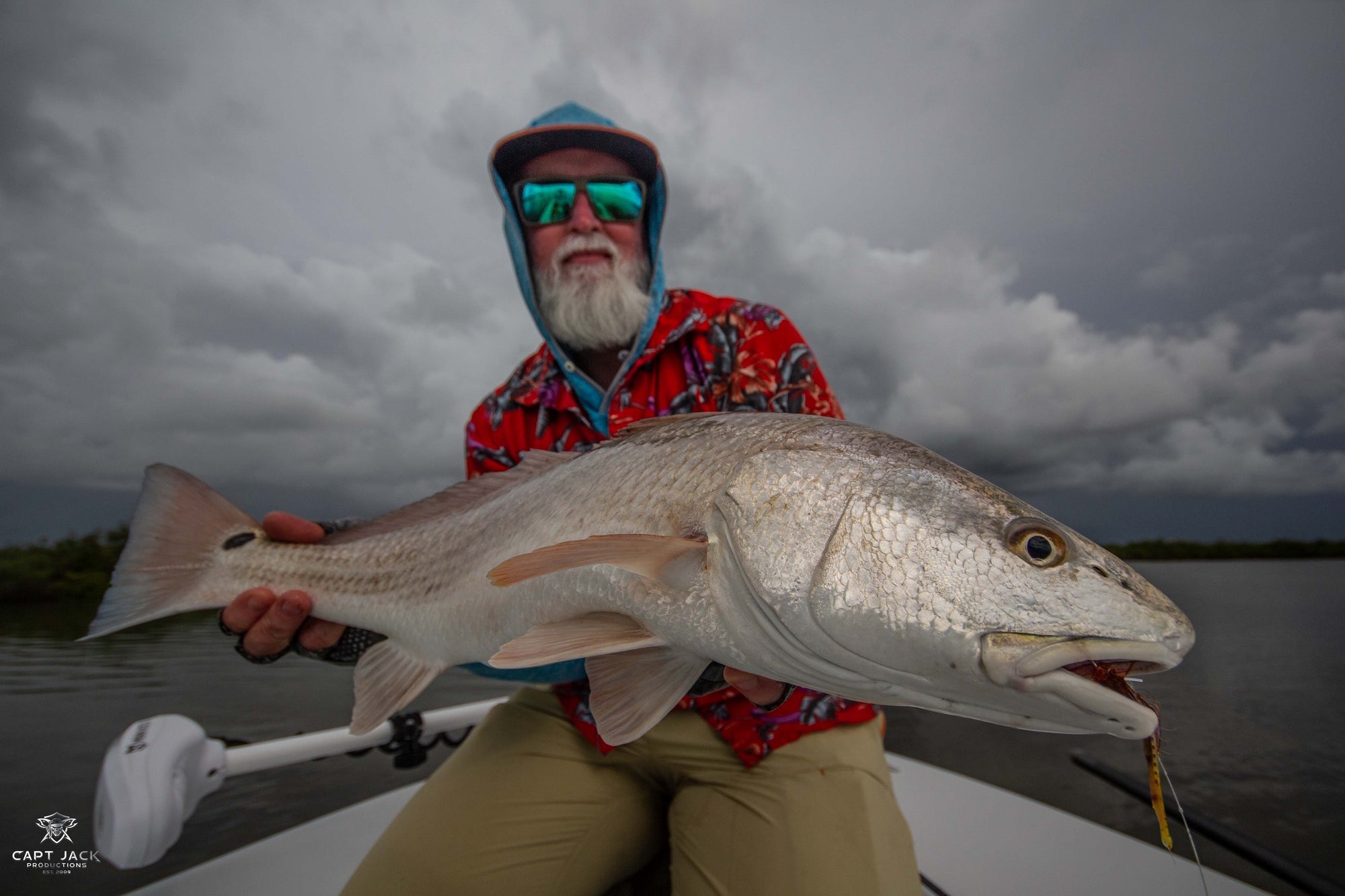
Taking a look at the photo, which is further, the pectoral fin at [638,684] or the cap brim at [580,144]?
the cap brim at [580,144]

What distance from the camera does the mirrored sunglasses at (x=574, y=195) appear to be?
3.59 metres

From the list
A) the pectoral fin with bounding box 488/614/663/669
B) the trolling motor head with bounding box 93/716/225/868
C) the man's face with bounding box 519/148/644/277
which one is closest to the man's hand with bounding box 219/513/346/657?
the trolling motor head with bounding box 93/716/225/868

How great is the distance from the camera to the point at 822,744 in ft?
7.77

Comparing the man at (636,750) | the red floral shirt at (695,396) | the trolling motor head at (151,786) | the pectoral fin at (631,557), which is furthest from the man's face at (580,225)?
the trolling motor head at (151,786)

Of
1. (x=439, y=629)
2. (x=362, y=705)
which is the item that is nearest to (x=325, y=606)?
(x=362, y=705)

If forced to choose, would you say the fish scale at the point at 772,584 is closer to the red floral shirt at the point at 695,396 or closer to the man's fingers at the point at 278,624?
the man's fingers at the point at 278,624

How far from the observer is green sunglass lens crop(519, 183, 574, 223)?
11.8 ft

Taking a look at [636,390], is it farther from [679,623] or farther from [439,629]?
[679,623]

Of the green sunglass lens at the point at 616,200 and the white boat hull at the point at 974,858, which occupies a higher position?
the green sunglass lens at the point at 616,200

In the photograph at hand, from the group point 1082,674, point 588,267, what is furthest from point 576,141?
point 1082,674

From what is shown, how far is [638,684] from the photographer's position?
161 cm

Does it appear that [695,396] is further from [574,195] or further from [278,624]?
[278,624]

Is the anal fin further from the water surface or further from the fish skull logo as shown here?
the fish skull logo

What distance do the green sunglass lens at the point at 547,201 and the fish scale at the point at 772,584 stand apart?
2101 millimetres
